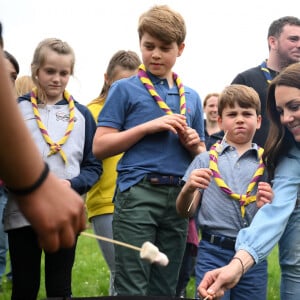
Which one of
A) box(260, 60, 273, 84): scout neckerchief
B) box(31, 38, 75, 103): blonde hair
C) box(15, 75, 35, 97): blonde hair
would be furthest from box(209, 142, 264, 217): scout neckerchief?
box(15, 75, 35, 97): blonde hair

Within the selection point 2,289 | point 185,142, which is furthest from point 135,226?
point 2,289

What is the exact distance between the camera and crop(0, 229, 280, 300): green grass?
19.4 feet

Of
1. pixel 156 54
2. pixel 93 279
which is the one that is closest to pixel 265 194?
pixel 156 54

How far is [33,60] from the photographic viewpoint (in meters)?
4.19

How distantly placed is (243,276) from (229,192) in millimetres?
453

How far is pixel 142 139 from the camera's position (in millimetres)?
3783

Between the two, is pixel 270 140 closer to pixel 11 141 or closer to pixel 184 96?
pixel 184 96

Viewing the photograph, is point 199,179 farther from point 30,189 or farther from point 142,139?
point 30,189

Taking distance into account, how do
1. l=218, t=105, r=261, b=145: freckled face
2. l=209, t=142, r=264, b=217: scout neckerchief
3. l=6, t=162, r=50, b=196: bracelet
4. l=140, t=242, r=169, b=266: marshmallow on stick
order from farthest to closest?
l=218, t=105, r=261, b=145: freckled face, l=209, t=142, r=264, b=217: scout neckerchief, l=140, t=242, r=169, b=266: marshmallow on stick, l=6, t=162, r=50, b=196: bracelet

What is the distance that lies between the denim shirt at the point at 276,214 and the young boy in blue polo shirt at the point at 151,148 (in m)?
0.54

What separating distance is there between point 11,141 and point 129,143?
2049 mm

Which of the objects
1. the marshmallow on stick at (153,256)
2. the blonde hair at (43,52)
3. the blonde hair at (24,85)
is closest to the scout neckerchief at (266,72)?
the blonde hair at (43,52)

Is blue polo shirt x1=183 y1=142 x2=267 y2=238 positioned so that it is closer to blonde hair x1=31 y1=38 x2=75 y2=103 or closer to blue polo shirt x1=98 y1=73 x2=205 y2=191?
blue polo shirt x1=98 y1=73 x2=205 y2=191

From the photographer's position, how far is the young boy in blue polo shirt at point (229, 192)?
3.68 m
